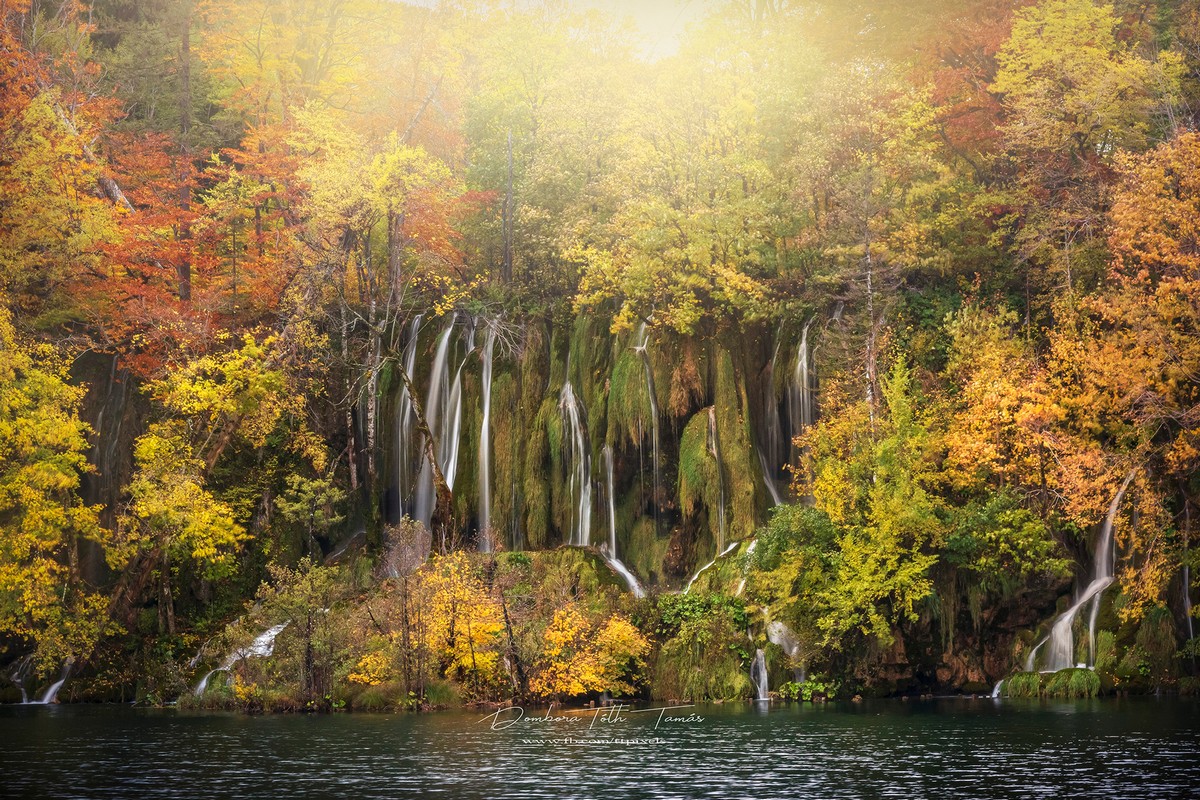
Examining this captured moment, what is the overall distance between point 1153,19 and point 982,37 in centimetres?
552

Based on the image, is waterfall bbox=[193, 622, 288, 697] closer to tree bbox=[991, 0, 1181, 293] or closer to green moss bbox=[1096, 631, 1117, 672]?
green moss bbox=[1096, 631, 1117, 672]

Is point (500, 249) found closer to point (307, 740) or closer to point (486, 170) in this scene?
point (486, 170)

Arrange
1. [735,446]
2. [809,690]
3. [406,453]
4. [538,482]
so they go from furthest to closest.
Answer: [406,453]
[538,482]
[735,446]
[809,690]

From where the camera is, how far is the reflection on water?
20.8 m

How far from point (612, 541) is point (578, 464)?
301cm

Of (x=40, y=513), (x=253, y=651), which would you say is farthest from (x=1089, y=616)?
(x=40, y=513)

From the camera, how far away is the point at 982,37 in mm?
45812

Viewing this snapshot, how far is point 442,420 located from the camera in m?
47.5

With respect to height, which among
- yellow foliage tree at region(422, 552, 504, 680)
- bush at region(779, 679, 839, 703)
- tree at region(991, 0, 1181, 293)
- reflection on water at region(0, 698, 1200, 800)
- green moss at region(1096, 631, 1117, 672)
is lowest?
reflection on water at region(0, 698, 1200, 800)

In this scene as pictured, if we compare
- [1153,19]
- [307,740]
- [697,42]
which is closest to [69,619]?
[307,740]

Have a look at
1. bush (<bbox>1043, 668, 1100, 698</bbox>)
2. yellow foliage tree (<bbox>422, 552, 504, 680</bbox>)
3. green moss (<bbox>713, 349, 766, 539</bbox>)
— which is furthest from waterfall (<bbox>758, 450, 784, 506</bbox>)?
yellow foliage tree (<bbox>422, 552, 504, 680</bbox>)

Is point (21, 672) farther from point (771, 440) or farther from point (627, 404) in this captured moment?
point (771, 440)

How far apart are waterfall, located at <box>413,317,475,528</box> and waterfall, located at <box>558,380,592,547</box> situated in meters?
4.05

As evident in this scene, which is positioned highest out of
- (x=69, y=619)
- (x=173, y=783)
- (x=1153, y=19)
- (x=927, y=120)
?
(x=1153, y=19)
